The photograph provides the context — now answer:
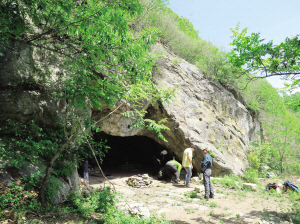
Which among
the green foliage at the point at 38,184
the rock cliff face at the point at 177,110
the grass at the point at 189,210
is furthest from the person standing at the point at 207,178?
the green foliage at the point at 38,184

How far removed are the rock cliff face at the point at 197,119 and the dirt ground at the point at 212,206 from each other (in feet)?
8.39

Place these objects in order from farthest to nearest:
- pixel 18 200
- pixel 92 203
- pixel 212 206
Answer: pixel 212 206
pixel 92 203
pixel 18 200

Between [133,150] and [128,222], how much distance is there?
1339 centimetres

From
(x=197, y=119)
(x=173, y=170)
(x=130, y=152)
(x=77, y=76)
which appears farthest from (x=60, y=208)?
(x=130, y=152)

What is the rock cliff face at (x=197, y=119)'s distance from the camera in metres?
9.45

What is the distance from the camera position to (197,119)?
10484 mm

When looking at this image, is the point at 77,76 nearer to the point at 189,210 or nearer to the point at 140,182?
the point at 189,210

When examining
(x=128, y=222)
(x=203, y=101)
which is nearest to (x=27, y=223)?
(x=128, y=222)

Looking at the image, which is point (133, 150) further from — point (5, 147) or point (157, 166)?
point (5, 147)

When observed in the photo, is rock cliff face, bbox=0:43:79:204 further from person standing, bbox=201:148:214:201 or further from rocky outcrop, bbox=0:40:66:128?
person standing, bbox=201:148:214:201

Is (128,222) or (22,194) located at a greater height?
(22,194)

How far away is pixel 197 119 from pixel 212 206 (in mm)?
5340

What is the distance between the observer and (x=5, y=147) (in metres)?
4.38

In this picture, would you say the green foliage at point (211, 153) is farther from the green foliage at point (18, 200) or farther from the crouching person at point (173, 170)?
the green foliage at point (18, 200)
